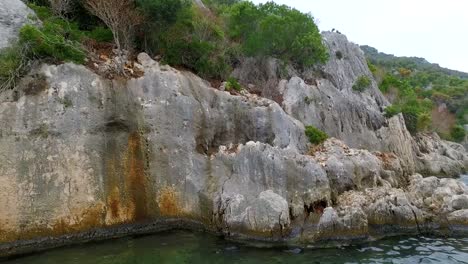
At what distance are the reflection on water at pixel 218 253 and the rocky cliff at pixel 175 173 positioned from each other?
100 cm

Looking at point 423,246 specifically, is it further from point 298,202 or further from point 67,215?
point 67,215

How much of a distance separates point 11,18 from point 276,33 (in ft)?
59.5

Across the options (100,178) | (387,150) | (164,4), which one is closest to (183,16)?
(164,4)

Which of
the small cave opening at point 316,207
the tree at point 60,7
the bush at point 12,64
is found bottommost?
the small cave opening at point 316,207

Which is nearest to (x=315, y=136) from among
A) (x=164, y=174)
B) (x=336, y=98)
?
(x=164, y=174)

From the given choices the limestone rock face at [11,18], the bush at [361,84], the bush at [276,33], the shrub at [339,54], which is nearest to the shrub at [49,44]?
the limestone rock face at [11,18]

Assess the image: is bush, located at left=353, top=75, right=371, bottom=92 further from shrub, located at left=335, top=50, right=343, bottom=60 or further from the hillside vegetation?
the hillside vegetation

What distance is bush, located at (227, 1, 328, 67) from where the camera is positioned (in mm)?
31047

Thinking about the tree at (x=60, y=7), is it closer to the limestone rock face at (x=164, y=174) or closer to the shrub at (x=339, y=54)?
the limestone rock face at (x=164, y=174)

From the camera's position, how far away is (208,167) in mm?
20172

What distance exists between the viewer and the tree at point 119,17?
68.4 ft

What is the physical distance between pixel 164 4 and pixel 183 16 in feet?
8.90

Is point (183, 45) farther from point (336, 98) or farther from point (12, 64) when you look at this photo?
point (336, 98)

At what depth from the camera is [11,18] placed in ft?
65.0
